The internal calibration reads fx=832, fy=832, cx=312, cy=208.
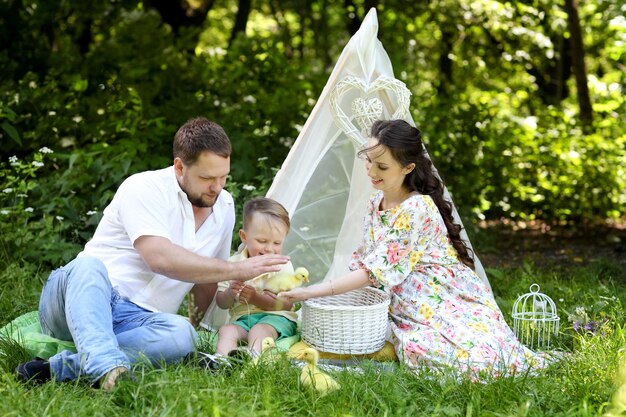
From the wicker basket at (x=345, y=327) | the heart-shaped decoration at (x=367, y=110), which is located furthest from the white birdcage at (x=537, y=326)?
the heart-shaped decoration at (x=367, y=110)

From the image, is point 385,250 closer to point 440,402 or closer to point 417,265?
point 417,265

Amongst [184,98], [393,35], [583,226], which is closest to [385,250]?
[184,98]

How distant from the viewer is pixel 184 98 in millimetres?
6914

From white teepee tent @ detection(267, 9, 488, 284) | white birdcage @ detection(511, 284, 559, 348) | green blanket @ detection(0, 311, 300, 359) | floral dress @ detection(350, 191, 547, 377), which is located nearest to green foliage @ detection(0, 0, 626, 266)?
white teepee tent @ detection(267, 9, 488, 284)

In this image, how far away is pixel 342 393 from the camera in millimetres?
2949

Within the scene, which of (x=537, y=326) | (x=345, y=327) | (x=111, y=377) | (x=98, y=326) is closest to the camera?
(x=111, y=377)

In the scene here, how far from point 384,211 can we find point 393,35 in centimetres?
644

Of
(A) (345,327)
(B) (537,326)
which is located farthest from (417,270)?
(B) (537,326)

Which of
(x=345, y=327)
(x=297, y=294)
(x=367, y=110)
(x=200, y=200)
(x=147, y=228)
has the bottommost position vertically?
(x=345, y=327)

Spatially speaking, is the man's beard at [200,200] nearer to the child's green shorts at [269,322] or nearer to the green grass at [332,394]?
the child's green shorts at [269,322]

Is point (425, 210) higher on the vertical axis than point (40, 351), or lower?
higher

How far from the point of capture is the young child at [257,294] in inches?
145

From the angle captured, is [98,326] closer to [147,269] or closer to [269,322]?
[147,269]

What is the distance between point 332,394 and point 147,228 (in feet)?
3.37
